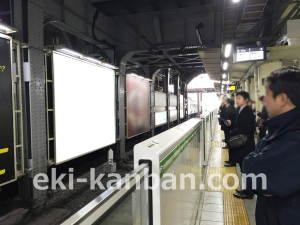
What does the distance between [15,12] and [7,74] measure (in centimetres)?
106

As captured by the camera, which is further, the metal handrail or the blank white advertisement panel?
the blank white advertisement panel

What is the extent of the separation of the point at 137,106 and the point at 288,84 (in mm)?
7188

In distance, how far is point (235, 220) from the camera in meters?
3.13

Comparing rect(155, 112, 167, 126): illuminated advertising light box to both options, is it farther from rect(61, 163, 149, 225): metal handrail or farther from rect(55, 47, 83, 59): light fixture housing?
rect(61, 163, 149, 225): metal handrail

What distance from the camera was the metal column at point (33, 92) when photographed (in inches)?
142

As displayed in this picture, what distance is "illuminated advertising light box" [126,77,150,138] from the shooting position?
764 centimetres

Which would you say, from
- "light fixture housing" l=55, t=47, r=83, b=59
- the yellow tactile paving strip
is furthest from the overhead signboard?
"light fixture housing" l=55, t=47, r=83, b=59

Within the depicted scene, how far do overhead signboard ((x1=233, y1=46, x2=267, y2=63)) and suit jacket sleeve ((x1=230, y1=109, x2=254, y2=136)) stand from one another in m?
4.20

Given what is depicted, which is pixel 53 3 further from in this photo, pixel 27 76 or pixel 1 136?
pixel 1 136

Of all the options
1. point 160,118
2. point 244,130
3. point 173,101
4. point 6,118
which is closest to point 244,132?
point 244,130

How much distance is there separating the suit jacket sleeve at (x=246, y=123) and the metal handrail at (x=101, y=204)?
311 cm

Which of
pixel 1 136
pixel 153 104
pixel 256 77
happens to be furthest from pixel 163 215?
pixel 256 77

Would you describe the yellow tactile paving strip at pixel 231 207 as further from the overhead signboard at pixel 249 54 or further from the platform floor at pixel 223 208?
the overhead signboard at pixel 249 54

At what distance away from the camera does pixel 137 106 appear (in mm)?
8352
